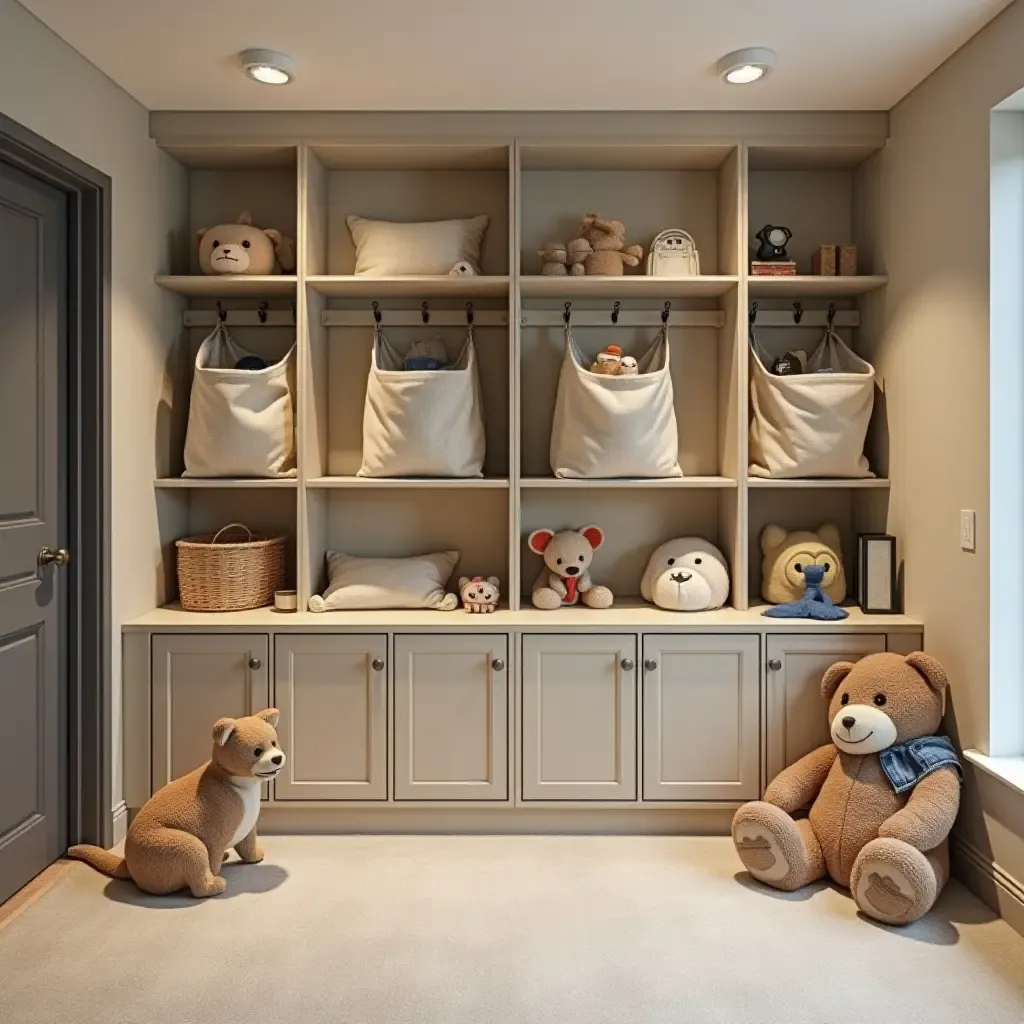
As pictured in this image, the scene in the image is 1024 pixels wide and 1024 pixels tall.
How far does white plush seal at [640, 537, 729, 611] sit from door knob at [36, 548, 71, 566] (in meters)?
1.88

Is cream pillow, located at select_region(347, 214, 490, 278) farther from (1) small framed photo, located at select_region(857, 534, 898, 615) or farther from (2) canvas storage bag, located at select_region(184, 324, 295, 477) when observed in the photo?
(1) small framed photo, located at select_region(857, 534, 898, 615)

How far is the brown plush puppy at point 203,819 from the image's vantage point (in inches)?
108

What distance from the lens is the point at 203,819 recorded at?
A: 2.80m

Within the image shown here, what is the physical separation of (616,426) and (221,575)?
1.42m

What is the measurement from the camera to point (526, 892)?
2832 mm

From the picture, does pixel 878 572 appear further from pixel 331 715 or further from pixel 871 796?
pixel 331 715

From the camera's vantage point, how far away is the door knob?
2869 millimetres

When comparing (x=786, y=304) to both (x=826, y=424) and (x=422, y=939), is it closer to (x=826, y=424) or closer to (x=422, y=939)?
(x=826, y=424)

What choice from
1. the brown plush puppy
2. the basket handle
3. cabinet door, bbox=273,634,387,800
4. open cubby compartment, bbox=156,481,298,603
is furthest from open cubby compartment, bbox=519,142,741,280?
the brown plush puppy

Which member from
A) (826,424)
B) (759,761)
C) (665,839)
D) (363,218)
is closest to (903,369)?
(826,424)

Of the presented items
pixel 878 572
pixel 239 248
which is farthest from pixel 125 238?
pixel 878 572

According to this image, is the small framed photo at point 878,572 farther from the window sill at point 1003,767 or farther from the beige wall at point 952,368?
the window sill at point 1003,767

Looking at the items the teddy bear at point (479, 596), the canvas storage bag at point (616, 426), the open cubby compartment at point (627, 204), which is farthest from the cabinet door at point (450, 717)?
the open cubby compartment at point (627, 204)

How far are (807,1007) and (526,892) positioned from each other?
861 millimetres
